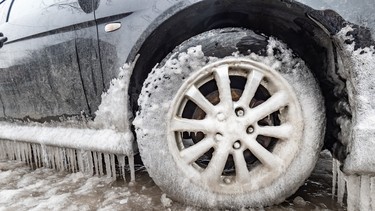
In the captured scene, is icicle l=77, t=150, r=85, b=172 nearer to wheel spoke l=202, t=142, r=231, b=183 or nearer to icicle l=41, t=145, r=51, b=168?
icicle l=41, t=145, r=51, b=168

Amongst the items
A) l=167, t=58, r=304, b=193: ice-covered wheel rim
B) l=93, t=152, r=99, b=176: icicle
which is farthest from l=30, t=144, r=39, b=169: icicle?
l=167, t=58, r=304, b=193: ice-covered wheel rim

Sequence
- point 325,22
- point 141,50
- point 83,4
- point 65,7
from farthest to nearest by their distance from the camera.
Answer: point 65,7
point 83,4
point 141,50
point 325,22

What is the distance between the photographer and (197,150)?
5.61 ft

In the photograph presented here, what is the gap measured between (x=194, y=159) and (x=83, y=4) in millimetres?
1150

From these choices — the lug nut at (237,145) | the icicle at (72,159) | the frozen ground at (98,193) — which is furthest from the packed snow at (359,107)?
the icicle at (72,159)

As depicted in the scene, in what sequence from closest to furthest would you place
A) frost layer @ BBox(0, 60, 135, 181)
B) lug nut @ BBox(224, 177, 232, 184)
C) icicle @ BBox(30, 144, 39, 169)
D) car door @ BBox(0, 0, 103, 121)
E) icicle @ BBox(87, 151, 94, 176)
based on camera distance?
1. lug nut @ BBox(224, 177, 232, 184)
2. frost layer @ BBox(0, 60, 135, 181)
3. car door @ BBox(0, 0, 103, 121)
4. icicle @ BBox(87, 151, 94, 176)
5. icicle @ BBox(30, 144, 39, 169)

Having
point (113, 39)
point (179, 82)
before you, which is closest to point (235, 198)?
point (179, 82)

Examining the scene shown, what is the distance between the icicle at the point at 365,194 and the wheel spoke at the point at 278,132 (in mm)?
410

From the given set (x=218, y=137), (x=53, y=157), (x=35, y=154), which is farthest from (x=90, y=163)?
(x=218, y=137)

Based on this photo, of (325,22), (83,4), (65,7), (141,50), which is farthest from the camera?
(65,7)

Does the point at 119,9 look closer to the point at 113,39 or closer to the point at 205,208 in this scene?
the point at 113,39

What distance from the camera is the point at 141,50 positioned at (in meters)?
1.81

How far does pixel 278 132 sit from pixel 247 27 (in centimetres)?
60

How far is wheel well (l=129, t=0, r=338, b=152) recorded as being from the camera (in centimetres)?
167
